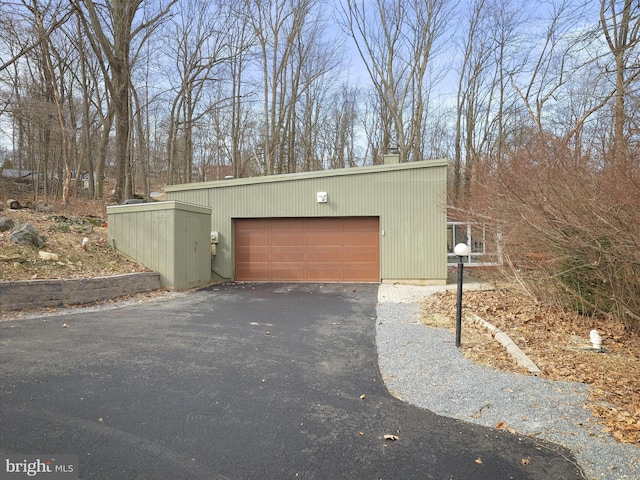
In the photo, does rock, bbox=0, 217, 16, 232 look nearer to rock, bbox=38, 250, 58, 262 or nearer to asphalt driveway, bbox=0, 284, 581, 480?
rock, bbox=38, 250, 58, 262

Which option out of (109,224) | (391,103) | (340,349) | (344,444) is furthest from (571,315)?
(391,103)

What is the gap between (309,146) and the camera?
25844 millimetres

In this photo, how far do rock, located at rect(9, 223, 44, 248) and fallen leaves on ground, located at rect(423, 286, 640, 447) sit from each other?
826 centimetres

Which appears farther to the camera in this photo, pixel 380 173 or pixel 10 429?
pixel 380 173

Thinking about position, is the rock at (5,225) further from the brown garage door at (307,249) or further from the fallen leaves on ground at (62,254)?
the brown garage door at (307,249)

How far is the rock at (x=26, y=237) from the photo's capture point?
8.59 m

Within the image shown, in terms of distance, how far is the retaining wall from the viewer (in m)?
6.89

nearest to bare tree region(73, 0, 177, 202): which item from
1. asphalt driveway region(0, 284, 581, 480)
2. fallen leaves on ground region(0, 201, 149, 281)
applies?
fallen leaves on ground region(0, 201, 149, 281)

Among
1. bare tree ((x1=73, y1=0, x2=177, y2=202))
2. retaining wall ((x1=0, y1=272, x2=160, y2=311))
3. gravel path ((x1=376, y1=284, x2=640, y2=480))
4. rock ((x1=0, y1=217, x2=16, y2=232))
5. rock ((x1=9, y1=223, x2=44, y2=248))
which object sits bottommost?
gravel path ((x1=376, y1=284, x2=640, y2=480))

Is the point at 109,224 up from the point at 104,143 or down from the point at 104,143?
A: down

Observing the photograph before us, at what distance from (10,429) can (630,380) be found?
5.42 meters

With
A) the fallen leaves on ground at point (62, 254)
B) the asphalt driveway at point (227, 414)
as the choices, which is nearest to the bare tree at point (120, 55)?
the fallen leaves on ground at point (62, 254)

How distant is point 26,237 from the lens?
28.5 feet

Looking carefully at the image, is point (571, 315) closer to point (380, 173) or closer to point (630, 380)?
point (630, 380)
